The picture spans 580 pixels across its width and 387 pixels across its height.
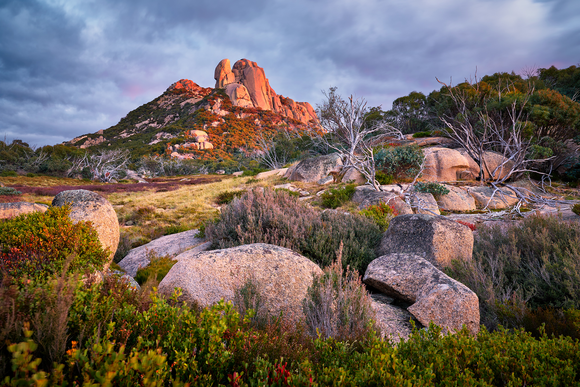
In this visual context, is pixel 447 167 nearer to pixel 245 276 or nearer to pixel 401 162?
pixel 401 162

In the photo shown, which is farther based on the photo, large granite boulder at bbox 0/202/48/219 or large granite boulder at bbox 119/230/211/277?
large granite boulder at bbox 119/230/211/277

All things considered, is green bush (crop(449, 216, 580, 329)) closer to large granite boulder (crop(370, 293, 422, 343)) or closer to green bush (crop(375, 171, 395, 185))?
large granite boulder (crop(370, 293, 422, 343))

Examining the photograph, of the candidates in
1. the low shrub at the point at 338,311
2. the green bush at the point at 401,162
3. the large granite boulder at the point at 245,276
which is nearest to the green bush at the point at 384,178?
the green bush at the point at 401,162

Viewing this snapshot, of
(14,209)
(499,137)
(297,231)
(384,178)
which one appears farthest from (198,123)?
(297,231)

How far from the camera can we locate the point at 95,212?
4.87 meters

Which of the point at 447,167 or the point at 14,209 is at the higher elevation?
the point at 14,209

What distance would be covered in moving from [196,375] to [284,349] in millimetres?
561

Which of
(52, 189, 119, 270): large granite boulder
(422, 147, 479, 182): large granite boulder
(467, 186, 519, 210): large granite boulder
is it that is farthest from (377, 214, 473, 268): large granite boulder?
(422, 147, 479, 182): large granite boulder

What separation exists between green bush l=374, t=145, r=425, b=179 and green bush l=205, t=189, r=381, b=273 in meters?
9.33

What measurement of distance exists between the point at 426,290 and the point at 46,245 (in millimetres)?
4871

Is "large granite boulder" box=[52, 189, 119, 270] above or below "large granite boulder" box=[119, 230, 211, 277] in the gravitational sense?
above

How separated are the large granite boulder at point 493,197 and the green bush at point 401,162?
297cm

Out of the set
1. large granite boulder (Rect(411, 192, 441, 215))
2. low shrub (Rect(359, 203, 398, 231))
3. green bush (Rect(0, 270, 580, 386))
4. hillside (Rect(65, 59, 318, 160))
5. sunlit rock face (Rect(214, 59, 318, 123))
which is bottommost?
large granite boulder (Rect(411, 192, 441, 215))

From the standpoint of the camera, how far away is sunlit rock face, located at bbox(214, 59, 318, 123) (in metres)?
123
